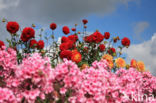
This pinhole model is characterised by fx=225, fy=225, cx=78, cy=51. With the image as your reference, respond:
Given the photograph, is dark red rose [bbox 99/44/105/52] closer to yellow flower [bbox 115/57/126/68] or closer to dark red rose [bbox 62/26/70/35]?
yellow flower [bbox 115/57/126/68]

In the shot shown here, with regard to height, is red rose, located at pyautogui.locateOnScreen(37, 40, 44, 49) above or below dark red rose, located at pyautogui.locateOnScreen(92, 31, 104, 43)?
below

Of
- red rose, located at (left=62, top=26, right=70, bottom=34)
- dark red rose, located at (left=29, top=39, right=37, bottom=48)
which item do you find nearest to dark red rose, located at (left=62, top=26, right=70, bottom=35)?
red rose, located at (left=62, top=26, right=70, bottom=34)

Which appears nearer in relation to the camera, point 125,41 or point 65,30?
point 125,41

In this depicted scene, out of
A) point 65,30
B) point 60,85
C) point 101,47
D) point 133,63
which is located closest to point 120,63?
point 133,63

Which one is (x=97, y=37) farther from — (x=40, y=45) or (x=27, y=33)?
(x=27, y=33)

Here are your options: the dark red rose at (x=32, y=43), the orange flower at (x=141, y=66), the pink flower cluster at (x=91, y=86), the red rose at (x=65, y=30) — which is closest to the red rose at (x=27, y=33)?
the dark red rose at (x=32, y=43)

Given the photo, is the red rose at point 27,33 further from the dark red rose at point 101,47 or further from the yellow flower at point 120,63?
the yellow flower at point 120,63

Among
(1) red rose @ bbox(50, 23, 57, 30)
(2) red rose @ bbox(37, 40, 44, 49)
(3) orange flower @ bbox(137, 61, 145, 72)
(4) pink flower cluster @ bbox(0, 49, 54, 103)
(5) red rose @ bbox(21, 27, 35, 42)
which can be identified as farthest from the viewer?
(1) red rose @ bbox(50, 23, 57, 30)

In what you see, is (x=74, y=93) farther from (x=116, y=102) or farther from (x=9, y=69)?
(x=9, y=69)

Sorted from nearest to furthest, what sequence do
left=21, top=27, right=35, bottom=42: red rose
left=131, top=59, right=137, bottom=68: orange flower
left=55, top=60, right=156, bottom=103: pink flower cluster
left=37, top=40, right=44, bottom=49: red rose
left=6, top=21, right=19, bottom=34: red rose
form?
left=55, top=60, right=156, bottom=103: pink flower cluster → left=21, top=27, right=35, bottom=42: red rose → left=6, top=21, right=19, bottom=34: red rose → left=37, top=40, right=44, bottom=49: red rose → left=131, top=59, right=137, bottom=68: orange flower

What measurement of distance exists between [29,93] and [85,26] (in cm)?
521

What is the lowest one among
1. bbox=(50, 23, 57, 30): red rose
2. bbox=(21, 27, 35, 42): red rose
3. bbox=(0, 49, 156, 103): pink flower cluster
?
bbox=(0, 49, 156, 103): pink flower cluster

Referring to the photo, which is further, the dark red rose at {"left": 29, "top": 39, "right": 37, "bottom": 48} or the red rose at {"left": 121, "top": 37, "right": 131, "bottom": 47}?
the red rose at {"left": 121, "top": 37, "right": 131, "bottom": 47}

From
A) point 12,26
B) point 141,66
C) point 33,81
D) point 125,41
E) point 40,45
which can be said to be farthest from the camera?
point 125,41
